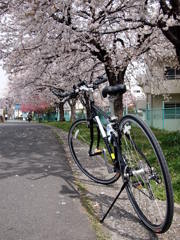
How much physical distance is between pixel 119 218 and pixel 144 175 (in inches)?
24.0

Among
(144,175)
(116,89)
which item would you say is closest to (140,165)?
(144,175)

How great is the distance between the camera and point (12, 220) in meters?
2.71

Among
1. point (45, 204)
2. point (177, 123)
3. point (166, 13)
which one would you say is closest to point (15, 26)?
point (166, 13)

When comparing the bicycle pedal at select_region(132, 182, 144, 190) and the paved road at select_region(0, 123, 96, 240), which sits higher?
the bicycle pedal at select_region(132, 182, 144, 190)

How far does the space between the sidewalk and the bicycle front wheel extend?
0.39 feet

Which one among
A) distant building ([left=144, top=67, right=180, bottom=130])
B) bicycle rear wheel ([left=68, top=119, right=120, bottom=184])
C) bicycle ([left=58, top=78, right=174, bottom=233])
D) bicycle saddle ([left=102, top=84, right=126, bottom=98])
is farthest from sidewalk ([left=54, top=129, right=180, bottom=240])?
distant building ([left=144, top=67, right=180, bottom=130])

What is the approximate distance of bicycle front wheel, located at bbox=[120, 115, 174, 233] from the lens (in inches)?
84.1

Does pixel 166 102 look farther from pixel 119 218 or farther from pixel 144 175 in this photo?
pixel 144 175

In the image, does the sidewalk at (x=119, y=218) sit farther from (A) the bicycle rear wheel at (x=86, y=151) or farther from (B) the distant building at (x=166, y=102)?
(B) the distant building at (x=166, y=102)

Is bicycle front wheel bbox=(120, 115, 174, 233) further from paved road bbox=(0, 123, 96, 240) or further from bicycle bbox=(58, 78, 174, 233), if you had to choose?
paved road bbox=(0, 123, 96, 240)

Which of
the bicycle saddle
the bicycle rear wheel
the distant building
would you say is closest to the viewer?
the bicycle saddle

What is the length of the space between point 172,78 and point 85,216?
23660 mm

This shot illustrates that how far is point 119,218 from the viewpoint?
106 inches

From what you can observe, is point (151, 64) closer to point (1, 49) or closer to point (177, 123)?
point (177, 123)
